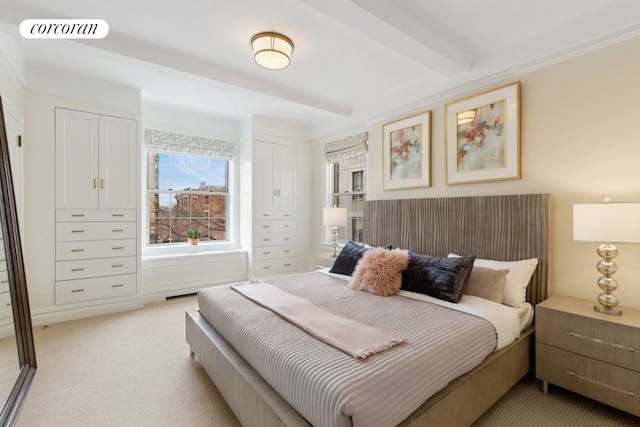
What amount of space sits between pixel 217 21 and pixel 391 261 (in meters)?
2.27

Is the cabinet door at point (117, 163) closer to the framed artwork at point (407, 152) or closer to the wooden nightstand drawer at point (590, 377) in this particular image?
the framed artwork at point (407, 152)


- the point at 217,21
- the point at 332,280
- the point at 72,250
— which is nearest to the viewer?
the point at 217,21

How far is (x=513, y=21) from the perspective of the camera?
222 centimetres

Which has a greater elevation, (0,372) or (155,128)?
(155,128)

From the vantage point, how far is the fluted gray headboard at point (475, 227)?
234cm

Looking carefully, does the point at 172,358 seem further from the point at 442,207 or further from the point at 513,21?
the point at 513,21

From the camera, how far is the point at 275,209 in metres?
4.73

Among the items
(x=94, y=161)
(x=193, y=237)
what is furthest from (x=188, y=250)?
(x=94, y=161)

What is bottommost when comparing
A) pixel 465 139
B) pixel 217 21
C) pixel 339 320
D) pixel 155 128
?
pixel 339 320

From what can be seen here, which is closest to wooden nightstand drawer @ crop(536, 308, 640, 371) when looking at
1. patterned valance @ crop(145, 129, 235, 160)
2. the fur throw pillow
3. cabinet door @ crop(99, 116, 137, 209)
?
the fur throw pillow

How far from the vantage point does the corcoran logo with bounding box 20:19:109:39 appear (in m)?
2.18

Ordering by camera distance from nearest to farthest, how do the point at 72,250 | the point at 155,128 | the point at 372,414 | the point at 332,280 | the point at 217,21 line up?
the point at 372,414, the point at 217,21, the point at 332,280, the point at 72,250, the point at 155,128

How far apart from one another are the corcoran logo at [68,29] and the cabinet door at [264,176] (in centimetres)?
239

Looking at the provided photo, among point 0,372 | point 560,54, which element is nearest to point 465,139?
point 560,54
